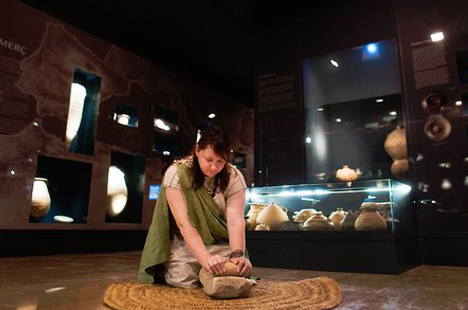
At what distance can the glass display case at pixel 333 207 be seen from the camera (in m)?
2.67

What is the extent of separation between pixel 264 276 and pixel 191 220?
94cm

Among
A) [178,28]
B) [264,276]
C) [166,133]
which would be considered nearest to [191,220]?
[264,276]

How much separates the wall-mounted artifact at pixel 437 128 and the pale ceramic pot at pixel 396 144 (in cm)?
23

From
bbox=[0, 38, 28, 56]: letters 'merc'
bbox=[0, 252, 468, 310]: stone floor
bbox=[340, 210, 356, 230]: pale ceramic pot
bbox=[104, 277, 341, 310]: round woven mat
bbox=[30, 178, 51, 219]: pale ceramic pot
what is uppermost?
bbox=[0, 38, 28, 56]: letters 'merc'

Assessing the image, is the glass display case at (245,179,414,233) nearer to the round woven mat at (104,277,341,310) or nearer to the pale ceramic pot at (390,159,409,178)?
the pale ceramic pot at (390,159,409,178)

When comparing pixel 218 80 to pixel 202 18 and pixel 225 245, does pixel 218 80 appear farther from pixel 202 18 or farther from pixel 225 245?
pixel 225 245

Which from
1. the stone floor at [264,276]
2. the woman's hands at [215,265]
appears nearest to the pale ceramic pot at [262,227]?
the stone floor at [264,276]

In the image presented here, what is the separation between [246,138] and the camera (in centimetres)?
743

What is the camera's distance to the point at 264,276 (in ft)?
7.79

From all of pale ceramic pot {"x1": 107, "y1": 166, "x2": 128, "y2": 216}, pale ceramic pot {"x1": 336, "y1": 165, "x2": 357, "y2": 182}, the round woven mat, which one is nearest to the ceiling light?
pale ceramic pot {"x1": 336, "y1": 165, "x2": 357, "y2": 182}

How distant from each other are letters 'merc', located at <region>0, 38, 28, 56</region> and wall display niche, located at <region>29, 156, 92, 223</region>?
1163 millimetres

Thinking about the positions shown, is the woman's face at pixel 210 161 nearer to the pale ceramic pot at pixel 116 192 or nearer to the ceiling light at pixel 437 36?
the ceiling light at pixel 437 36

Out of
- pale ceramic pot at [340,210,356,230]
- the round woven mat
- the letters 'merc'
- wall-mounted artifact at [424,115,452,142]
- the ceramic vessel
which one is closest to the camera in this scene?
the round woven mat

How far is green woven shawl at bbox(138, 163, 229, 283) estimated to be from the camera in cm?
171
